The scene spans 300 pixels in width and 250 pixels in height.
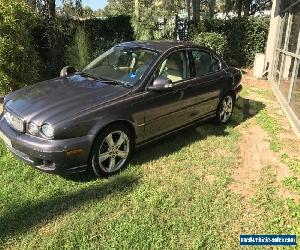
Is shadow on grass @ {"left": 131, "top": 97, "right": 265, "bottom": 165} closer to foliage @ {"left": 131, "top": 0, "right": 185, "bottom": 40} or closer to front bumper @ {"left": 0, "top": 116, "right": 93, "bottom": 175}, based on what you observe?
front bumper @ {"left": 0, "top": 116, "right": 93, "bottom": 175}

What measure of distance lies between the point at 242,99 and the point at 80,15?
7009 mm

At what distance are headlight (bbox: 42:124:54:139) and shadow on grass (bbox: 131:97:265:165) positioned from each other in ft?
4.73

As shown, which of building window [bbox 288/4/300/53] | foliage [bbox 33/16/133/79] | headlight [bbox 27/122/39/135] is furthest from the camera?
foliage [bbox 33/16/133/79]

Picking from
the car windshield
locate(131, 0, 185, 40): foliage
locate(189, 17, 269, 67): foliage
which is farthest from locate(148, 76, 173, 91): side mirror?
locate(189, 17, 269, 67): foliage

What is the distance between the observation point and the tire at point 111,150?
4.57m

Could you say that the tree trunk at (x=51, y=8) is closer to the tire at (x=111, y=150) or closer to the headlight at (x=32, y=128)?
the tire at (x=111, y=150)

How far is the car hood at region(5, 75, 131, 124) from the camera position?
4379mm

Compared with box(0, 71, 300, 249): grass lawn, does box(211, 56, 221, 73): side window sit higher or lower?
higher

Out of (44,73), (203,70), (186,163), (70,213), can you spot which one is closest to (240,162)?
(186,163)

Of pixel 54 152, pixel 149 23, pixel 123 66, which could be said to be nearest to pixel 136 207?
pixel 54 152

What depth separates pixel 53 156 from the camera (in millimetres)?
4188

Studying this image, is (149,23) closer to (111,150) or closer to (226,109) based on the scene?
(226,109)

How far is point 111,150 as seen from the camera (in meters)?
4.76

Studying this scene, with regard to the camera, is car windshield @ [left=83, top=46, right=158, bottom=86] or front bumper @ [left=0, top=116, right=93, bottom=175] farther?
car windshield @ [left=83, top=46, right=158, bottom=86]
